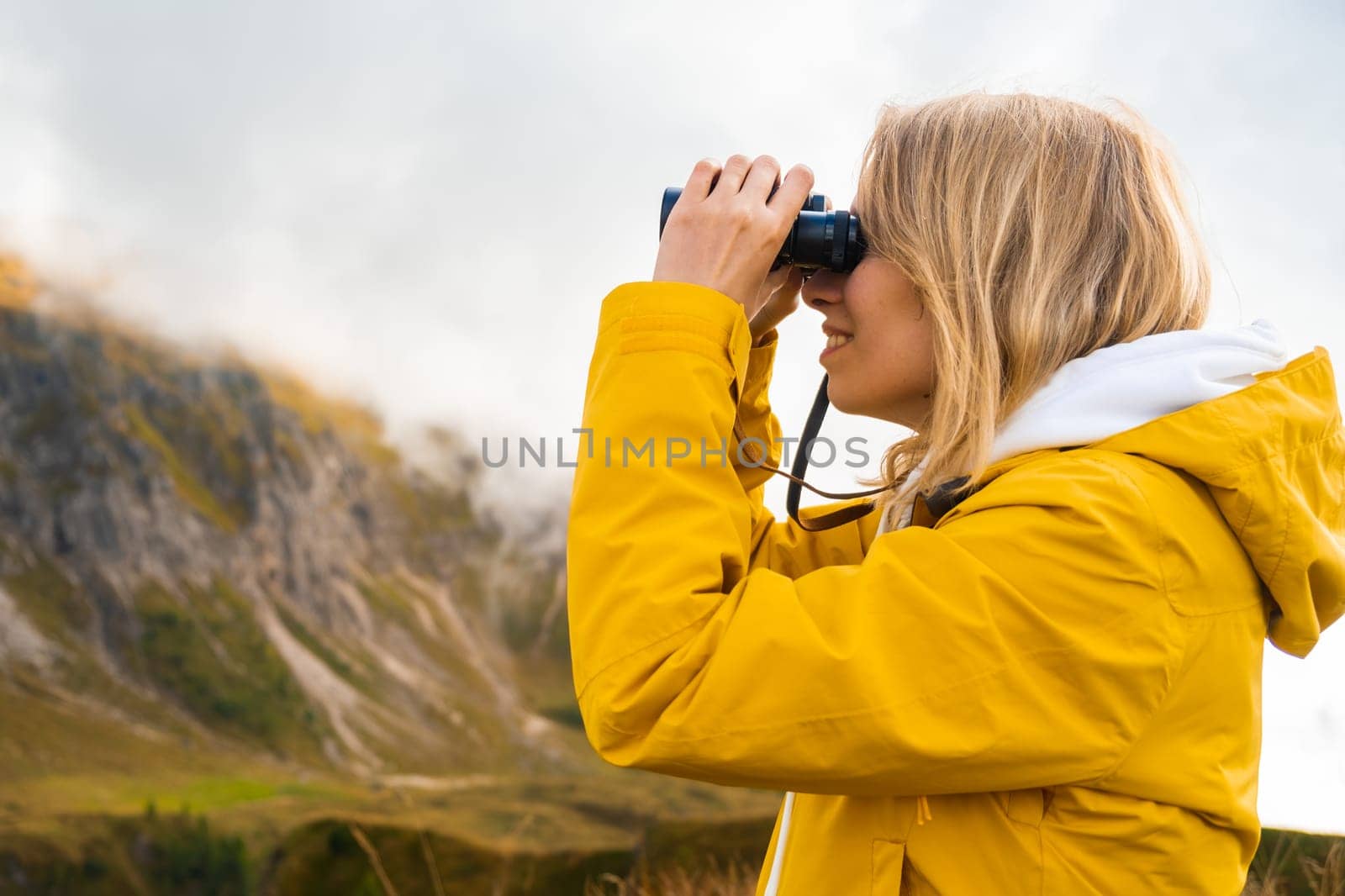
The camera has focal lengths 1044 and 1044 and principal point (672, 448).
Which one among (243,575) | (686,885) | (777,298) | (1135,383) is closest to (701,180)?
(777,298)

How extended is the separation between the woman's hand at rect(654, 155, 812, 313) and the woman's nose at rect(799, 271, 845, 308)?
16cm

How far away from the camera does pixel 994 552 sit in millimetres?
1223

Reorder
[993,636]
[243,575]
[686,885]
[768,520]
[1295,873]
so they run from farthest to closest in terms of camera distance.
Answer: [243,575] → [686,885] → [1295,873] → [768,520] → [993,636]

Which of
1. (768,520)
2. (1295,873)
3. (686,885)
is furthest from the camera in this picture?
(686,885)

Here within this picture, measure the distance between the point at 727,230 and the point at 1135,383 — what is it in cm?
60

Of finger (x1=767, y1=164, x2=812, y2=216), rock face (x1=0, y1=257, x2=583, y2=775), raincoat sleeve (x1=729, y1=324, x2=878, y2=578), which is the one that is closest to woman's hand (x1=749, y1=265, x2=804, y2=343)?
raincoat sleeve (x1=729, y1=324, x2=878, y2=578)

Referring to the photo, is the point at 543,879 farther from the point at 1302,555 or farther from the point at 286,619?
the point at 286,619

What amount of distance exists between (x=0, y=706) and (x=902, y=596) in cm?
2966

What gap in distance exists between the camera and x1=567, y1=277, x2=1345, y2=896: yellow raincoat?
120 centimetres

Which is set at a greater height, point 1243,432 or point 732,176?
point 732,176

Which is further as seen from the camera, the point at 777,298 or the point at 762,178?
the point at 777,298

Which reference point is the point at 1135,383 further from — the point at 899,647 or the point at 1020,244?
the point at 899,647

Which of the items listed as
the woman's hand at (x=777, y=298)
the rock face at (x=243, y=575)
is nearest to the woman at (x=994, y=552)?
the woman's hand at (x=777, y=298)

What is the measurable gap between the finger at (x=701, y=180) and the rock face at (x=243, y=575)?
87.4ft
